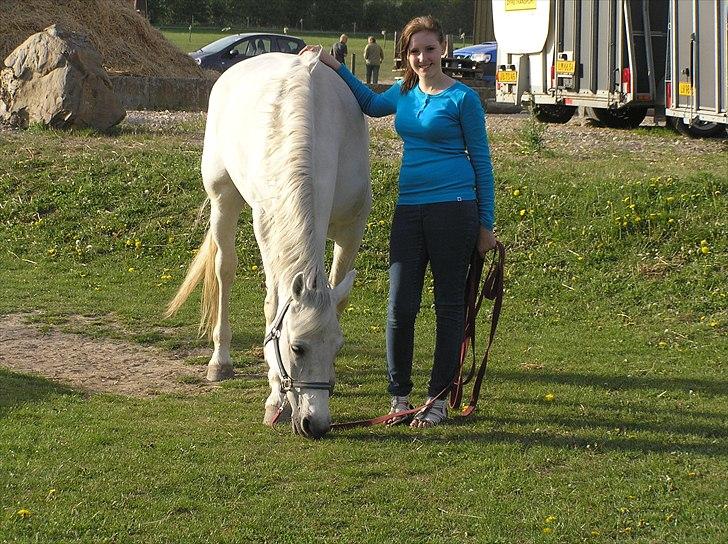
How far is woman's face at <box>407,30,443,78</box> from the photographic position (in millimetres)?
5605

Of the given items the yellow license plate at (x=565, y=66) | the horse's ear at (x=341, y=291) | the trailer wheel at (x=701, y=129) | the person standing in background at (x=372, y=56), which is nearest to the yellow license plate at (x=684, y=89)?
the trailer wheel at (x=701, y=129)

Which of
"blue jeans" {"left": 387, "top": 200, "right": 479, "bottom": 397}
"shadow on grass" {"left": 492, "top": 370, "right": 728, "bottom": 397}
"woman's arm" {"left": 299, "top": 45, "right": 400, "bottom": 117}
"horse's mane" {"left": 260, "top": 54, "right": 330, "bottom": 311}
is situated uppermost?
"woman's arm" {"left": 299, "top": 45, "right": 400, "bottom": 117}

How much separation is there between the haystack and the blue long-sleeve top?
14.2 metres

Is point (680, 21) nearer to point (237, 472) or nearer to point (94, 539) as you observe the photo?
point (237, 472)

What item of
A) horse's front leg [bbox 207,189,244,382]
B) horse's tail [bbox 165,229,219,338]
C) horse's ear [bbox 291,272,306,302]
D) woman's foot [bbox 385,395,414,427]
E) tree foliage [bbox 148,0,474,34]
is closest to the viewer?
horse's ear [bbox 291,272,306,302]

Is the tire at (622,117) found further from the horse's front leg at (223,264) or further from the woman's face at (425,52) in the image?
the woman's face at (425,52)

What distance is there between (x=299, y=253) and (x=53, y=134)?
372 inches

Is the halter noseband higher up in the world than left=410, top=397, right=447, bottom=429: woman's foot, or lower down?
higher up

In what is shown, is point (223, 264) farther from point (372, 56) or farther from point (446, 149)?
point (372, 56)

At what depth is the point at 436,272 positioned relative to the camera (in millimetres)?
5809

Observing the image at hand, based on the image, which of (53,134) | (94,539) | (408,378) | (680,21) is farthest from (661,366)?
(53,134)

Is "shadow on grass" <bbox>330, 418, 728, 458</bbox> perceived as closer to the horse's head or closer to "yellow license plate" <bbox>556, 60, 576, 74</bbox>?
the horse's head

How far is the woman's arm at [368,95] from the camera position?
20.1 feet

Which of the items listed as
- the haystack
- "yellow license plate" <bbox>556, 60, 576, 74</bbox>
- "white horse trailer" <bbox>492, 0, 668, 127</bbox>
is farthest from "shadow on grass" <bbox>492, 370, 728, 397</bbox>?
the haystack
